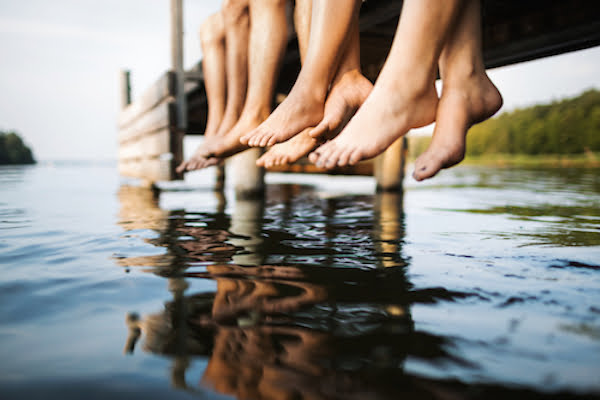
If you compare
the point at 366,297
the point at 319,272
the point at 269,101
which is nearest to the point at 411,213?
the point at 269,101

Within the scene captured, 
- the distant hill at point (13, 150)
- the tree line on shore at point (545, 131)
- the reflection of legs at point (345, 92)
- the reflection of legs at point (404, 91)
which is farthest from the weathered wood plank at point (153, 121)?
the tree line on shore at point (545, 131)

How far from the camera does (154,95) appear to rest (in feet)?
16.3

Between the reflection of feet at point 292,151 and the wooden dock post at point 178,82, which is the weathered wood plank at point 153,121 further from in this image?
the reflection of feet at point 292,151

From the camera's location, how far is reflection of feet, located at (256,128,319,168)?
1979mm

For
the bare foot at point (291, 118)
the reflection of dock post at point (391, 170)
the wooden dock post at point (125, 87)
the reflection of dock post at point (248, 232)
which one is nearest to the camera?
the reflection of dock post at point (248, 232)

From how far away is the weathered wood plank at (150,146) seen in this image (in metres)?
4.56

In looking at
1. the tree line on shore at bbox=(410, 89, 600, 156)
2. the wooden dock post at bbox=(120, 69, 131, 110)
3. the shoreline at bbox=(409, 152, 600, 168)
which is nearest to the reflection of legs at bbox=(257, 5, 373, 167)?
the wooden dock post at bbox=(120, 69, 131, 110)

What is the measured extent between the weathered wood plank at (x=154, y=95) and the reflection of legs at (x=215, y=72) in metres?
1.81

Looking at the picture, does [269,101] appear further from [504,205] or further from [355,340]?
[504,205]

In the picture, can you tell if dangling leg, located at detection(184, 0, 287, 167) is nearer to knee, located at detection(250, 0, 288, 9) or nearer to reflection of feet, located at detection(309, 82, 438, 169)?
knee, located at detection(250, 0, 288, 9)

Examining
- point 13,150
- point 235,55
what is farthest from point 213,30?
point 13,150

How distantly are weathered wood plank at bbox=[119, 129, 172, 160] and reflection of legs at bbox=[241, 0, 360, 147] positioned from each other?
3040 millimetres

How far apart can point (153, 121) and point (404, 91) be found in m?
4.18

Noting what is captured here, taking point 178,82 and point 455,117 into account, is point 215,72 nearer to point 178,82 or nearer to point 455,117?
point 455,117
